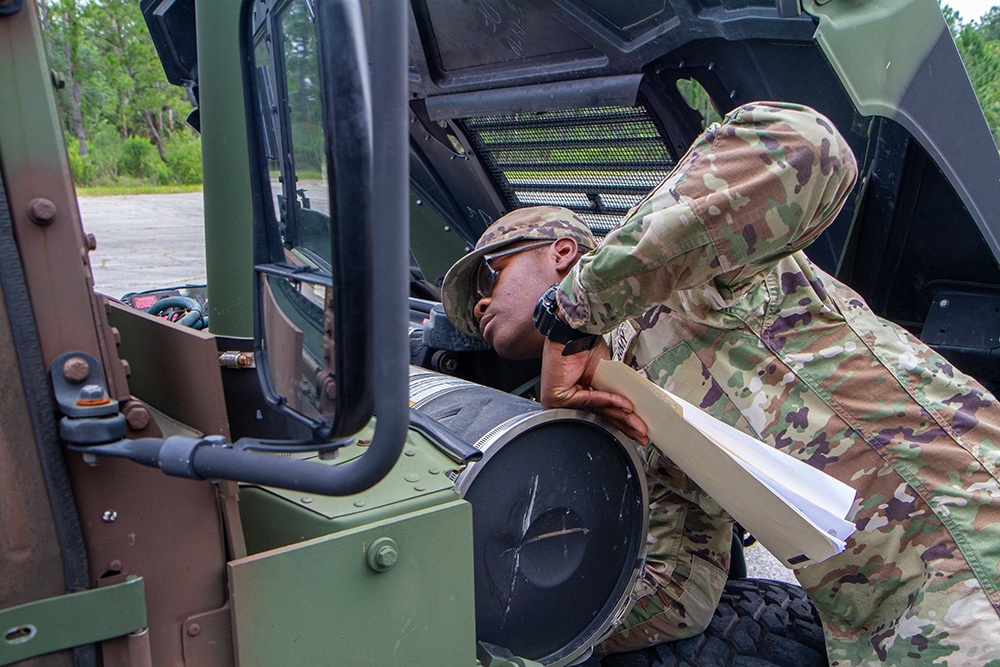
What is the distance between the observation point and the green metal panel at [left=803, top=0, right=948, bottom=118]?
171 centimetres

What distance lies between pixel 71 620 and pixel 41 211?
0.47 metres

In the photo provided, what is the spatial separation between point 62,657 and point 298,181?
0.63 m

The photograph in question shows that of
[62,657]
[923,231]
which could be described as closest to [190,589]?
[62,657]

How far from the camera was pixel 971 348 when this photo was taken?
210 cm

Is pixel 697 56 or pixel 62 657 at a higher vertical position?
pixel 697 56

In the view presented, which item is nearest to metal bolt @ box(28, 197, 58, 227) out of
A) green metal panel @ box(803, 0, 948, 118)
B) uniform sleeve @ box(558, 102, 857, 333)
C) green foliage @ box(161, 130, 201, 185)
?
uniform sleeve @ box(558, 102, 857, 333)

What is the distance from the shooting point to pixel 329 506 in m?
1.21

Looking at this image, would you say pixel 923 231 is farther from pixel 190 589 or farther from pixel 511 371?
pixel 190 589

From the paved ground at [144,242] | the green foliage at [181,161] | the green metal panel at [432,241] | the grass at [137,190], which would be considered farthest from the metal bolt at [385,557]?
the grass at [137,190]

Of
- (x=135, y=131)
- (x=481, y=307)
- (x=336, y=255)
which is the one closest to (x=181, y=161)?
(x=135, y=131)

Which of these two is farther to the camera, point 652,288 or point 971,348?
point 971,348

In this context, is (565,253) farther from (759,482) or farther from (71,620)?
(71,620)

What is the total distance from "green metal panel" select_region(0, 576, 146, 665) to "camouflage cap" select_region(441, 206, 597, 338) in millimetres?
1222

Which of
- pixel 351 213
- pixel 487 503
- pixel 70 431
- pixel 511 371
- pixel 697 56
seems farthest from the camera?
pixel 511 371
